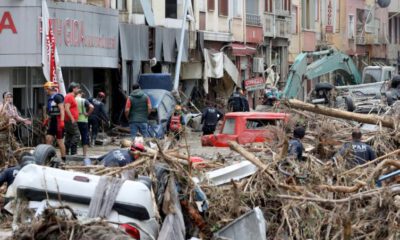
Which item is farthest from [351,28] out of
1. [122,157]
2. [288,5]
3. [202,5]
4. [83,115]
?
[122,157]

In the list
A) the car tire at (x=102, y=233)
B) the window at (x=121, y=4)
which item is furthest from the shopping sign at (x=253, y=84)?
the car tire at (x=102, y=233)

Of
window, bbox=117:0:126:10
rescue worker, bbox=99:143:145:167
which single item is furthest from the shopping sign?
rescue worker, bbox=99:143:145:167

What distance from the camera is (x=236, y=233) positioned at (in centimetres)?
1177

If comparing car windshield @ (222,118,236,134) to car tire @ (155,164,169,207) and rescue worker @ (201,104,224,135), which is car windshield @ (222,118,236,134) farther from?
car tire @ (155,164,169,207)

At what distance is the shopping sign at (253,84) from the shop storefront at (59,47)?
856 cm

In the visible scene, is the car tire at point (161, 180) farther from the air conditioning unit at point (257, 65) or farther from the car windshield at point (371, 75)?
the air conditioning unit at point (257, 65)

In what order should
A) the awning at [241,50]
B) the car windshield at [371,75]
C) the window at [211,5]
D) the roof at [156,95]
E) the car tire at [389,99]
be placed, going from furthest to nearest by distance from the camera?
1. the awning at [241,50]
2. the window at [211,5]
3. the car windshield at [371,75]
4. the roof at [156,95]
5. the car tire at [389,99]

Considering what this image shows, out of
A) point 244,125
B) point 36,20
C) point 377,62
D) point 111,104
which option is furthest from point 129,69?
point 377,62

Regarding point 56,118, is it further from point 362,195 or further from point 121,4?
point 121,4

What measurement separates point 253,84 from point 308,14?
15.0 m

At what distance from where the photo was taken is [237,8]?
45438 millimetres

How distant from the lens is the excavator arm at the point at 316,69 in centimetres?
3531

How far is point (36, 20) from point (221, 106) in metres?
14.2

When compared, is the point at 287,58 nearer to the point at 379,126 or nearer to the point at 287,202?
the point at 379,126
